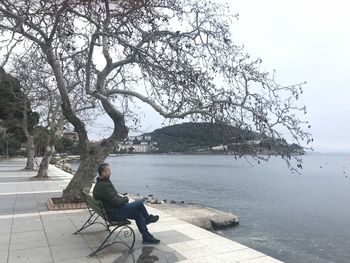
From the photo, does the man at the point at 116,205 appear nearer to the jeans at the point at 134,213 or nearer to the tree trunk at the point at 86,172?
the jeans at the point at 134,213

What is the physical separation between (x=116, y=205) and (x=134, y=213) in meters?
0.37

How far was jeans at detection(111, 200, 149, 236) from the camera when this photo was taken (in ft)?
22.7

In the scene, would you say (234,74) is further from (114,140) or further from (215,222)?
(215,222)

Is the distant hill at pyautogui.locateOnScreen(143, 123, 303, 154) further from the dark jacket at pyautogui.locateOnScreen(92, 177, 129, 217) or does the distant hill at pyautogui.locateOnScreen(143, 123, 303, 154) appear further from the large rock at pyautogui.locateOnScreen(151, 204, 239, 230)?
the large rock at pyautogui.locateOnScreen(151, 204, 239, 230)

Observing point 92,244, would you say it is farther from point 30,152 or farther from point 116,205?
point 30,152

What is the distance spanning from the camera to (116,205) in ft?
22.6

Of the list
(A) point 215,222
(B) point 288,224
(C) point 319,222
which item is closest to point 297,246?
(A) point 215,222

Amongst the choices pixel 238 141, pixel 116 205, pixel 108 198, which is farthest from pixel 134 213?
pixel 238 141

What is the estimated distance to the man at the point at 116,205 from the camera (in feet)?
22.6

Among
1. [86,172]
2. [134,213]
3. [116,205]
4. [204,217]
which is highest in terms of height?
[86,172]

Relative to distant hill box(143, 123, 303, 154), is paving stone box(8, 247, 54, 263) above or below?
below

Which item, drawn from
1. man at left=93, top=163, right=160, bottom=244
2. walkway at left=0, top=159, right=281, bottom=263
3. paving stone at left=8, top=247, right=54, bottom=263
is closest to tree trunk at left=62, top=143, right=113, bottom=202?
walkway at left=0, top=159, right=281, bottom=263

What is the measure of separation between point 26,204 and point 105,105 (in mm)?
4006

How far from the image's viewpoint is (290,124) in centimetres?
727
